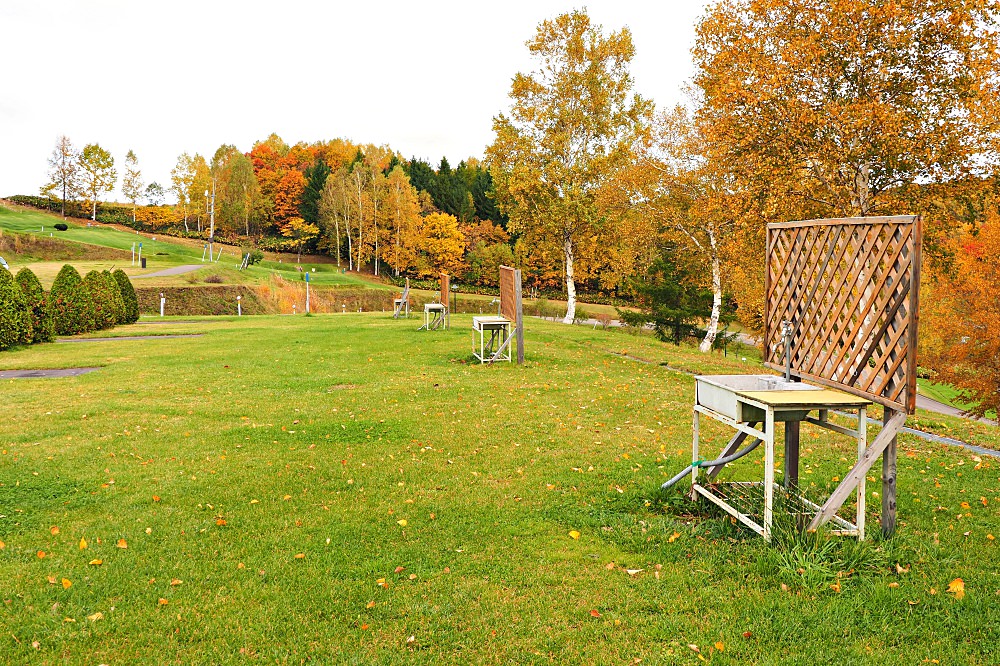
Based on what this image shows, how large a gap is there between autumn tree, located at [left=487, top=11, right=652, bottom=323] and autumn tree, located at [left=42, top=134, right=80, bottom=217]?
6550 cm

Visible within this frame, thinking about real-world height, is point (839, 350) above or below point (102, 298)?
below

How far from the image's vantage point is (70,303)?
1845 centimetres

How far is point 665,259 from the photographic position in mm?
24391

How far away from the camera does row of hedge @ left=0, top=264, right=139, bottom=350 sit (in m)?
14.7

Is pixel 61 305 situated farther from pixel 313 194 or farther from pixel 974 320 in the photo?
pixel 313 194

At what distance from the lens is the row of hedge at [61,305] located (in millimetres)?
14688

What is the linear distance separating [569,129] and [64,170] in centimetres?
6881

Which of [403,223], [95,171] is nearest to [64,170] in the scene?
[95,171]

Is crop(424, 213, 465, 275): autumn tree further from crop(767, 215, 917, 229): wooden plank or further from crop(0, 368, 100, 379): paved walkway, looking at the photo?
crop(767, 215, 917, 229): wooden plank

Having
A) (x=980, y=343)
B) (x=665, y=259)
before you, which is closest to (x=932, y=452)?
(x=980, y=343)

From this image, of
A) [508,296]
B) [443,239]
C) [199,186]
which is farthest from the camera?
[199,186]

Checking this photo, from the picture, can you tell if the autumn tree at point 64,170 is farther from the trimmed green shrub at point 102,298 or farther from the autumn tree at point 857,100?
the autumn tree at point 857,100

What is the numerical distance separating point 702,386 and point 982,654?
2169 millimetres

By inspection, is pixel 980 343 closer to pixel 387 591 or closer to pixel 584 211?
pixel 584 211
